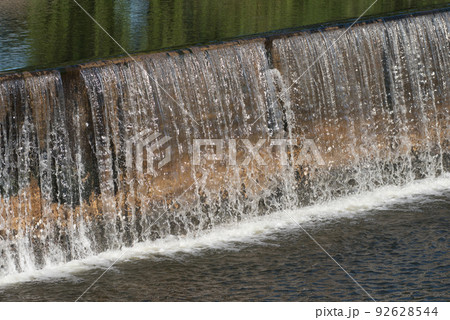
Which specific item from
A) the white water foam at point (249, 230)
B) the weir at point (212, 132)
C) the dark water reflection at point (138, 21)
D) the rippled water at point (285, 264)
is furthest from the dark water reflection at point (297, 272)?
the dark water reflection at point (138, 21)

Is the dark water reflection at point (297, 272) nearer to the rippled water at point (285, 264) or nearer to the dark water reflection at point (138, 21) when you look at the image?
the rippled water at point (285, 264)

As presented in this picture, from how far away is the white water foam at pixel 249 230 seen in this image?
327 inches

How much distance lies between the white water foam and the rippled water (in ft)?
0.04

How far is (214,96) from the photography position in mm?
9297

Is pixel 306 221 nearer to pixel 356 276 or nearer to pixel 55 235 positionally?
pixel 356 276

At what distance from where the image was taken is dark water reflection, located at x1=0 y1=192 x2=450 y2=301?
7566 mm

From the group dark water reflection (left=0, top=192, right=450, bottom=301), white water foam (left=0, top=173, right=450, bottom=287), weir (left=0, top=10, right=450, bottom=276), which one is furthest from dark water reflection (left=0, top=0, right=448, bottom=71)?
dark water reflection (left=0, top=192, right=450, bottom=301)

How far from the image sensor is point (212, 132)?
9281mm

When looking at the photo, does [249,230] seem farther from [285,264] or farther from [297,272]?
[297,272]

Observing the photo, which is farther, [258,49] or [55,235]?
[258,49]

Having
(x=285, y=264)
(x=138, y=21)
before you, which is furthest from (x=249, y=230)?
(x=138, y=21)

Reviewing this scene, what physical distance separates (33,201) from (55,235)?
410 mm

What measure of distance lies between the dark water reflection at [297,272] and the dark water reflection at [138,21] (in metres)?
3.09
